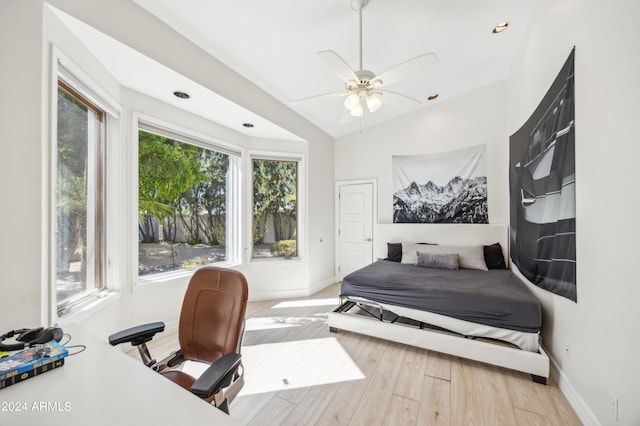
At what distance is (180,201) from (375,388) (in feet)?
9.54

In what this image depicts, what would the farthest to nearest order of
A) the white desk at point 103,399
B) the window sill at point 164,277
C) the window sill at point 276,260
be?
the window sill at point 276,260 → the window sill at point 164,277 → the white desk at point 103,399

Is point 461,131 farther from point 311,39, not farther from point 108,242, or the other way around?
point 108,242

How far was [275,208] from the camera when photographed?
14.1ft

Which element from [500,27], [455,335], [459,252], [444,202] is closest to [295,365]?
[455,335]

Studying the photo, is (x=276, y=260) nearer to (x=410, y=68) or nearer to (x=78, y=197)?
(x=78, y=197)

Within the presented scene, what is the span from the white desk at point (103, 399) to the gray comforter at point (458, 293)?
224 cm

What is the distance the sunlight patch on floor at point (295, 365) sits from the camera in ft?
6.81

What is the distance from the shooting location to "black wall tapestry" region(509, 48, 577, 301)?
5.78ft

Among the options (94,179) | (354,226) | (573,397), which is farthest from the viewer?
(354,226)

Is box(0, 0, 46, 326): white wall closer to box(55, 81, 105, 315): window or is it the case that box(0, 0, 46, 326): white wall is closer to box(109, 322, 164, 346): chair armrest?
box(55, 81, 105, 315): window

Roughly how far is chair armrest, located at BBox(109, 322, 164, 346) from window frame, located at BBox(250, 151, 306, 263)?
253 cm

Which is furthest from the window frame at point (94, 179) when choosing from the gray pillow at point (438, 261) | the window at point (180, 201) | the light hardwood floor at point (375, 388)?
the gray pillow at point (438, 261)

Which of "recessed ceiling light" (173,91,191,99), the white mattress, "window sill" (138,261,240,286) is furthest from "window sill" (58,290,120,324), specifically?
the white mattress

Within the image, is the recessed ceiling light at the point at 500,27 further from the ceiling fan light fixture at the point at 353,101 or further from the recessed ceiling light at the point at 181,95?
the recessed ceiling light at the point at 181,95
